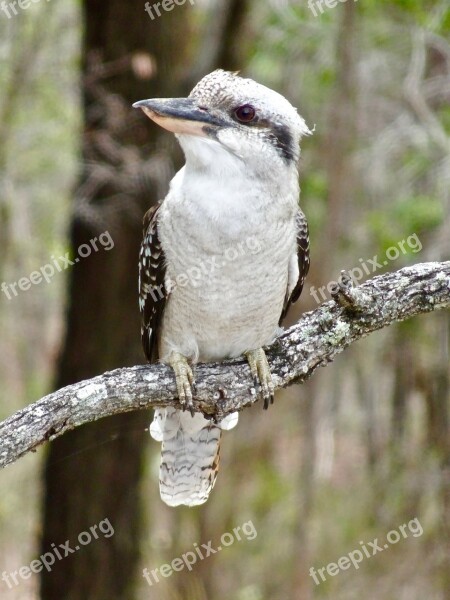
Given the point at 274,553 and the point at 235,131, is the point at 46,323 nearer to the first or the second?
the point at 274,553

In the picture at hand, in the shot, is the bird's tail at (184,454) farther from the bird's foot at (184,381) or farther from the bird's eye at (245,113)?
the bird's eye at (245,113)

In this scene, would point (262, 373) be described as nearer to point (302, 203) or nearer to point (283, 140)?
point (283, 140)

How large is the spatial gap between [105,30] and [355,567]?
5045 millimetres

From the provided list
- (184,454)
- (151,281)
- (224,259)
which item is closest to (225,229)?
(224,259)

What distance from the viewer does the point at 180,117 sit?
11.9 feet

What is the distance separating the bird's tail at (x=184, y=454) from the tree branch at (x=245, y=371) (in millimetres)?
746

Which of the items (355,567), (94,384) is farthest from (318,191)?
(94,384)

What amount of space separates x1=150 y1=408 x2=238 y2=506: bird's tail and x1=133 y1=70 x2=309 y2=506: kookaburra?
50 cm

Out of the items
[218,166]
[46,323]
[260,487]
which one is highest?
[46,323]

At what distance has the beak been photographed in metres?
3.64

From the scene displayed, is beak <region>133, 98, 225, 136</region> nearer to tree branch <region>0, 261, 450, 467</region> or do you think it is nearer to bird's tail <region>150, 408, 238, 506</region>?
tree branch <region>0, 261, 450, 467</region>

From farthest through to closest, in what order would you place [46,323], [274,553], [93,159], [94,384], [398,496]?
[46,323] < [274,553] < [398,496] < [93,159] < [94,384]

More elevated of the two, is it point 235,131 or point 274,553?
point 274,553

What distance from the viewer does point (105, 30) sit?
666 centimetres
